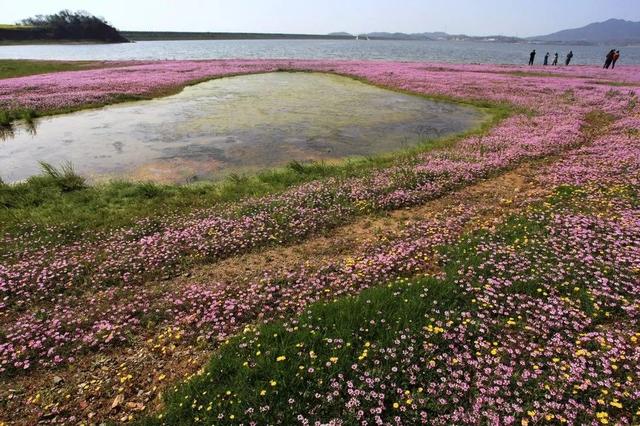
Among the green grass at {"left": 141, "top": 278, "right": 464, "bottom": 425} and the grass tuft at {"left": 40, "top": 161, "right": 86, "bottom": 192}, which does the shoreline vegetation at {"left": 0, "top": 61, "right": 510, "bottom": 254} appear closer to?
the grass tuft at {"left": 40, "top": 161, "right": 86, "bottom": 192}

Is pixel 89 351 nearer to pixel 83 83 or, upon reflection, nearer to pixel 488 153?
pixel 488 153

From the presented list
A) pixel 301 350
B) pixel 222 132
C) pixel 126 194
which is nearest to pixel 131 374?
pixel 301 350

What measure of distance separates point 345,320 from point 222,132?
21865mm

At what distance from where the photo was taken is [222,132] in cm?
2734

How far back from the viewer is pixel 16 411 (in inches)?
287

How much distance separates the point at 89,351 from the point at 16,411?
1632 millimetres

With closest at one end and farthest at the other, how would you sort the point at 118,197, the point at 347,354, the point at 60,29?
the point at 347,354 → the point at 118,197 → the point at 60,29

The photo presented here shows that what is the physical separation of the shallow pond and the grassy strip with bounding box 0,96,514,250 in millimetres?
2142

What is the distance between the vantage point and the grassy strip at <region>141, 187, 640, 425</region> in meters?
6.70

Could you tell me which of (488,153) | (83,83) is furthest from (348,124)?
(83,83)

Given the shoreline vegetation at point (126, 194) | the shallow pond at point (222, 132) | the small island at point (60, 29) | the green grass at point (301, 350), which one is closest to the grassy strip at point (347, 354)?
the green grass at point (301, 350)

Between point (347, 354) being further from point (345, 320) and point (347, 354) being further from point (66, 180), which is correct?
point (66, 180)

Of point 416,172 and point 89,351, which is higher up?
point 416,172

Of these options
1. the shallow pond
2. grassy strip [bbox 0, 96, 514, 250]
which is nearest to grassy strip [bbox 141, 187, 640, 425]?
grassy strip [bbox 0, 96, 514, 250]
